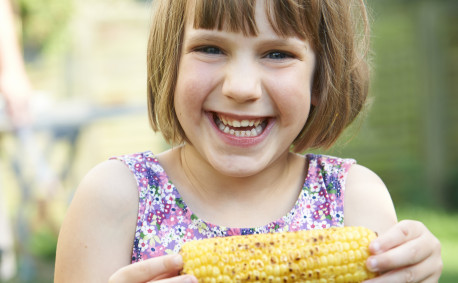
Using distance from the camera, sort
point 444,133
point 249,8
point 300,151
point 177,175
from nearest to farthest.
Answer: point 249,8 → point 177,175 → point 300,151 → point 444,133

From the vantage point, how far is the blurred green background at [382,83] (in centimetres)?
992

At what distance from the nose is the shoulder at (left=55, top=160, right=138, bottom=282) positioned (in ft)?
1.71

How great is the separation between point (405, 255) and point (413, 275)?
0.09m

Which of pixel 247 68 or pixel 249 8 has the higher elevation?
pixel 249 8

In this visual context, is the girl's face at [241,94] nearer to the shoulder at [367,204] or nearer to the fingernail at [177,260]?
the shoulder at [367,204]

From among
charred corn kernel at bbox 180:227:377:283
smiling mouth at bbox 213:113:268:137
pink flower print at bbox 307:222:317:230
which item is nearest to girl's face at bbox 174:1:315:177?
smiling mouth at bbox 213:113:268:137

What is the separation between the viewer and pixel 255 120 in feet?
7.66

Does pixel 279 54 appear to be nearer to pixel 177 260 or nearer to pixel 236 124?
pixel 236 124

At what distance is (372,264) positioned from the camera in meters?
1.98

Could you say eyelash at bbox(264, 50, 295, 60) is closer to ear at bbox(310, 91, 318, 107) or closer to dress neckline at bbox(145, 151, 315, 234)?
ear at bbox(310, 91, 318, 107)

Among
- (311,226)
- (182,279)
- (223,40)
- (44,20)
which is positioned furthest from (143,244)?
(44,20)

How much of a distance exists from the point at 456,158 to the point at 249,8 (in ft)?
27.9

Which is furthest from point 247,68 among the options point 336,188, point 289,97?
point 336,188

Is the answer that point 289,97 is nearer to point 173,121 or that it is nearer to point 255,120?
point 255,120
